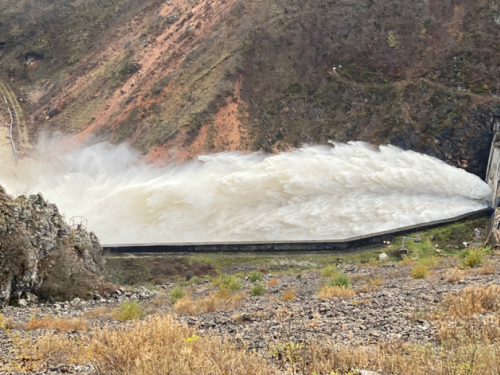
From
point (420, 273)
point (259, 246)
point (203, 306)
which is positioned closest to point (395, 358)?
→ point (203, 306)

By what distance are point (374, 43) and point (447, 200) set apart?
12925 millimetres

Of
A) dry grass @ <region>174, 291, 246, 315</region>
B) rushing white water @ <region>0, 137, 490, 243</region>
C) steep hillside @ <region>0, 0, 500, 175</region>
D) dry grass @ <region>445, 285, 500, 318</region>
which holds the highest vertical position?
steep hillside @ <region>0, 0, 500, 175</region>

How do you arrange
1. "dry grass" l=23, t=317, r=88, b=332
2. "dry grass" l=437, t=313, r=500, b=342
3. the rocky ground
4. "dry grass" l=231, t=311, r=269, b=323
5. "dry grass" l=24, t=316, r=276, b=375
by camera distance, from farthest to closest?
"dry grass" l=23, t=317, r=88, b=332 → "dry grass" l=231, t=311, r=269, b=323 → the rocky ground → "dry grass" l=437, t=313, r=500, b=342 → "dry grass" l=24, t=316, r=276, b=375

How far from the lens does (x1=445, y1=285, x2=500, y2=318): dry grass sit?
7734 millimetres

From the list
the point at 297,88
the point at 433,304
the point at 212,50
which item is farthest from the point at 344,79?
the point at 433,304

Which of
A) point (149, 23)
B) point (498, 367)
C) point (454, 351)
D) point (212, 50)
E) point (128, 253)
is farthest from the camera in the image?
point (149, 23)

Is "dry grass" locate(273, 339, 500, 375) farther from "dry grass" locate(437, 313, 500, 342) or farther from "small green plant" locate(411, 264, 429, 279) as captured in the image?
"small green plant" locate(411, 264, 429, 279)

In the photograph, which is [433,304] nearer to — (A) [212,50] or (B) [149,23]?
(A) [212,50]

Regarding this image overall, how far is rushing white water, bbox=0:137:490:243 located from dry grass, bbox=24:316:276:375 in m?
21.3

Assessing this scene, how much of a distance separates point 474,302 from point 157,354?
5180 millimetres

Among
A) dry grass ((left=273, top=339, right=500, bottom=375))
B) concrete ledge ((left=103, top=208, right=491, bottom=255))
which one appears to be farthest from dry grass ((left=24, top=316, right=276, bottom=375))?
concrete ledge ((left=103, top=208, right=491, bottom=255))

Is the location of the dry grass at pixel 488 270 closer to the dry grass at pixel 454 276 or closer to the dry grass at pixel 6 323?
the dry grass at pixel 454 276

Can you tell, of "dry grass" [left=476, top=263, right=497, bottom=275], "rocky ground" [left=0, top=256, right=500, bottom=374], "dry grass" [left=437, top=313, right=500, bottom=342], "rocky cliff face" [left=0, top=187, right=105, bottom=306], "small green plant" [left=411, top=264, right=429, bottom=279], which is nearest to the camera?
"dry grass" [left=437, top=313, right=500, bottom=342]

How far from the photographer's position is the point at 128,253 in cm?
2677
